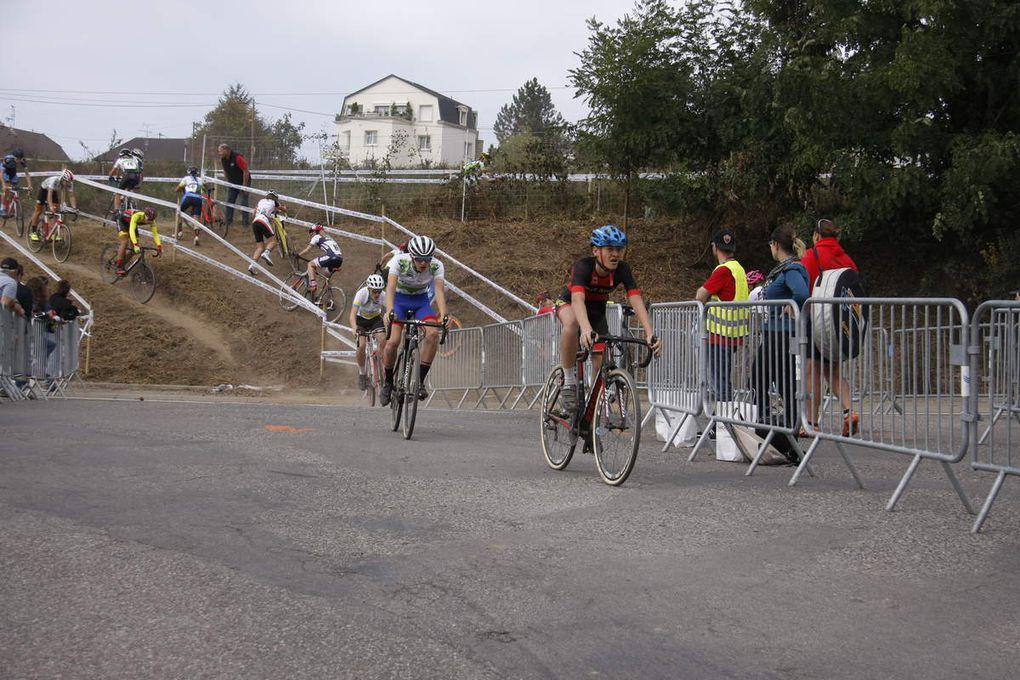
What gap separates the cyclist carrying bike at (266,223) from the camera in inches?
1090

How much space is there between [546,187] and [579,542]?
1222 inches

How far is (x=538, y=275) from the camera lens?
106 ft

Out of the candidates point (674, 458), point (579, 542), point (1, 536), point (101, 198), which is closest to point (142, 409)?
point (674, 458)

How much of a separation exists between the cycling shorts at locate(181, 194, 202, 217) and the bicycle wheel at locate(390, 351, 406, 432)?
20986 millimetres

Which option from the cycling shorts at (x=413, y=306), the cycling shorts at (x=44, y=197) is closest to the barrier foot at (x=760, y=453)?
the cycling shorts at (x=413, y=306)

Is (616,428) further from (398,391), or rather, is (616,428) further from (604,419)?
(398,391)

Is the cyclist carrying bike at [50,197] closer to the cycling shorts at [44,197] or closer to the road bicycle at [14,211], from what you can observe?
the cycling shorts at [44,197]

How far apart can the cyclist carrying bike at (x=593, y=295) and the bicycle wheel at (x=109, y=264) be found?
21768mm

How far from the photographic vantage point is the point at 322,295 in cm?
2720

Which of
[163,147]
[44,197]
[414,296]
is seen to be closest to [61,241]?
[44,197]

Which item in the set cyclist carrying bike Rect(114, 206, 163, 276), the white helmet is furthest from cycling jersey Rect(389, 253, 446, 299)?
cyclist carrying bike Rect(114, 206, 163, 276)

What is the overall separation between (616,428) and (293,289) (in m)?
20.2

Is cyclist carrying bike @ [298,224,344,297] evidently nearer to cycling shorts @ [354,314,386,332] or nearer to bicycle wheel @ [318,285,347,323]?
bicycle wheel @ [318,285,347,323]

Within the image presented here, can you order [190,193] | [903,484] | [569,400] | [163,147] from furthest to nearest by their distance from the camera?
[163,147] → [190,193] → [569,400] → [903,484]
